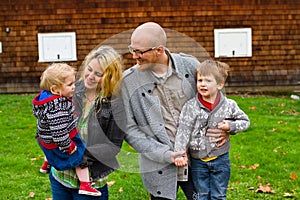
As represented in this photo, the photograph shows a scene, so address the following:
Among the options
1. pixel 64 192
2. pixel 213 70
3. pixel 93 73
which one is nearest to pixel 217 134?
pixel 213 70

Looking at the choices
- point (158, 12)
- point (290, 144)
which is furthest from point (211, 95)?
point (158, 12)

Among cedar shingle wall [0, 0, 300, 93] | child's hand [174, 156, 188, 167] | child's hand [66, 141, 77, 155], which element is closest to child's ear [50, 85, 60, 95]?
child's hand [66, 141, 77, 155]

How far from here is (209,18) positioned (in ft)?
43.4

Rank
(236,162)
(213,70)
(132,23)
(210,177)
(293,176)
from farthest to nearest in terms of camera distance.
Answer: (132,23)
(236,162)
(293,176)
(210,177)
(213,70)

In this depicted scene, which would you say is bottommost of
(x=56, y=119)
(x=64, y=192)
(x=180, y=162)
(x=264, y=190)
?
(x=264, y=190)

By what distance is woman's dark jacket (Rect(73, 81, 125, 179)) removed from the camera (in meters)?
2.88

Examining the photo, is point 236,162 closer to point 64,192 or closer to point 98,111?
point 64,192

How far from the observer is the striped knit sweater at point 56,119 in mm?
2746

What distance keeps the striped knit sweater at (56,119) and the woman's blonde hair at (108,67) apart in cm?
21

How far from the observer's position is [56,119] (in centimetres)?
274

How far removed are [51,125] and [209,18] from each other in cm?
1093

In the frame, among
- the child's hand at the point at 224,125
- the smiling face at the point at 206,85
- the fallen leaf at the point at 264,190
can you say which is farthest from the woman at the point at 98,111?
the fallen leaf at the point at 264,190

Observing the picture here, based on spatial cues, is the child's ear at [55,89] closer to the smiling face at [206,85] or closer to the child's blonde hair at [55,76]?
the child's blonde hair at [55,76]

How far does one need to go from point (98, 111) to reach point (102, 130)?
12 centimetres
